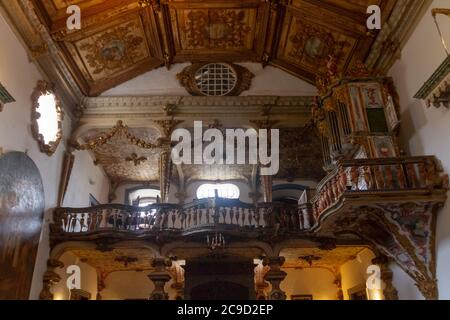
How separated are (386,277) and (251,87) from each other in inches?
291

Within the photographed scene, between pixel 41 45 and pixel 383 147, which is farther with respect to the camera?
pixel 41 45

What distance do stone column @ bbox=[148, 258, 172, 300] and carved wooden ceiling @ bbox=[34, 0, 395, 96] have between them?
20.8ft

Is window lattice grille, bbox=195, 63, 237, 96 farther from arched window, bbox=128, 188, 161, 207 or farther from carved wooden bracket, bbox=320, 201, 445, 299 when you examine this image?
carved wooden bracket, bbox=320, 201, 445, 299

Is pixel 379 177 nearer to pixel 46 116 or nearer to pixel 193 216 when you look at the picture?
pixel 193 216

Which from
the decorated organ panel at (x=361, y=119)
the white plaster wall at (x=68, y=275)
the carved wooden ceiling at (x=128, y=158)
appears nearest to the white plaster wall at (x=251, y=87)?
the carved wooden ceiling at (x=128, y=158)

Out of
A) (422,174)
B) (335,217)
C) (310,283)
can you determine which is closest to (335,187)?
(335,217)

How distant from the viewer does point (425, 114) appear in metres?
8.89

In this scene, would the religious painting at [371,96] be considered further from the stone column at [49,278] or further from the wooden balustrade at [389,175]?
the stone column at [49,278]

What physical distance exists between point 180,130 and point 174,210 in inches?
123

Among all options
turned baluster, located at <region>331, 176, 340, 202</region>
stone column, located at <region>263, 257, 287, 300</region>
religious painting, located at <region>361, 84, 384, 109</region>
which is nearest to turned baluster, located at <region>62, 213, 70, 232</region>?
stone column, located at <region>263, 257, 287, 300</region>

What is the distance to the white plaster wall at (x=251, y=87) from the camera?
13.9m
